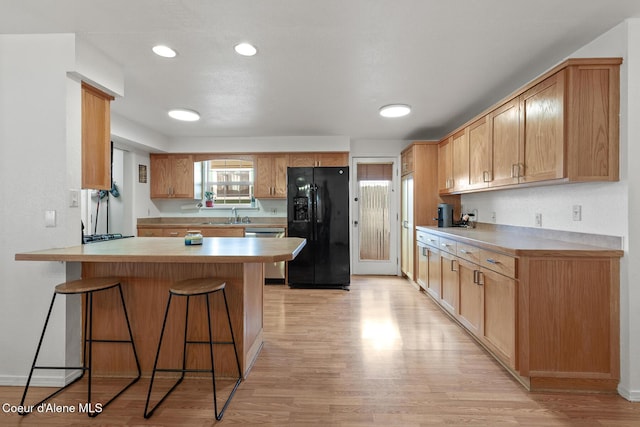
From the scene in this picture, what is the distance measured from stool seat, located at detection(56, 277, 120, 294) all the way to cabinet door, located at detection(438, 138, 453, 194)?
12.3 ft

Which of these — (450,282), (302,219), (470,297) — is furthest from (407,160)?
(470,297)

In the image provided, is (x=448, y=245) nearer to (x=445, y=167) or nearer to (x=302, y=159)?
(x=445, y=167)

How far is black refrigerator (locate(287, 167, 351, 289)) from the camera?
4730 millimetres

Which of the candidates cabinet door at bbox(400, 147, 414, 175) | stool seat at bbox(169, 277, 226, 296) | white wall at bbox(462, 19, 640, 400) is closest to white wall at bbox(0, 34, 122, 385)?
stool seat at bbox(169, 277, 226, 296)

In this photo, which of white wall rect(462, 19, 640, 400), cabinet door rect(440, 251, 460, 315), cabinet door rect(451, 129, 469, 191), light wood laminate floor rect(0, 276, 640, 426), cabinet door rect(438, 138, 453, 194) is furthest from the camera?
cabinet door rect(438, 138, 453, 194)

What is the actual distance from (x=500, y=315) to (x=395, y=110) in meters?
2.42

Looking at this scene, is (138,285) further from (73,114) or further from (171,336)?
(73,114)

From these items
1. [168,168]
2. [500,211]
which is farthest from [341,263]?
[168,168]

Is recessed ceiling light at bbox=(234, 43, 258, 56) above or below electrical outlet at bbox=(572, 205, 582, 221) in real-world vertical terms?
above

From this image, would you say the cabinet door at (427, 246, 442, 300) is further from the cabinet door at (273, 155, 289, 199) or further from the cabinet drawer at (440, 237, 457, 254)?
the cabinet door at (273, 155, 289, 199)

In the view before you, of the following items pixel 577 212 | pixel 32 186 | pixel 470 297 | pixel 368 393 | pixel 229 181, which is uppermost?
pixel 229 181

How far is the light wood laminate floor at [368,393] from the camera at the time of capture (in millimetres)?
1789

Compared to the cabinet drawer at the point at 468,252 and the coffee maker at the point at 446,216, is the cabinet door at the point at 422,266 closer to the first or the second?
the coffee maker at the point at 446,216

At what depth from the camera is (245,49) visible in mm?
2346
